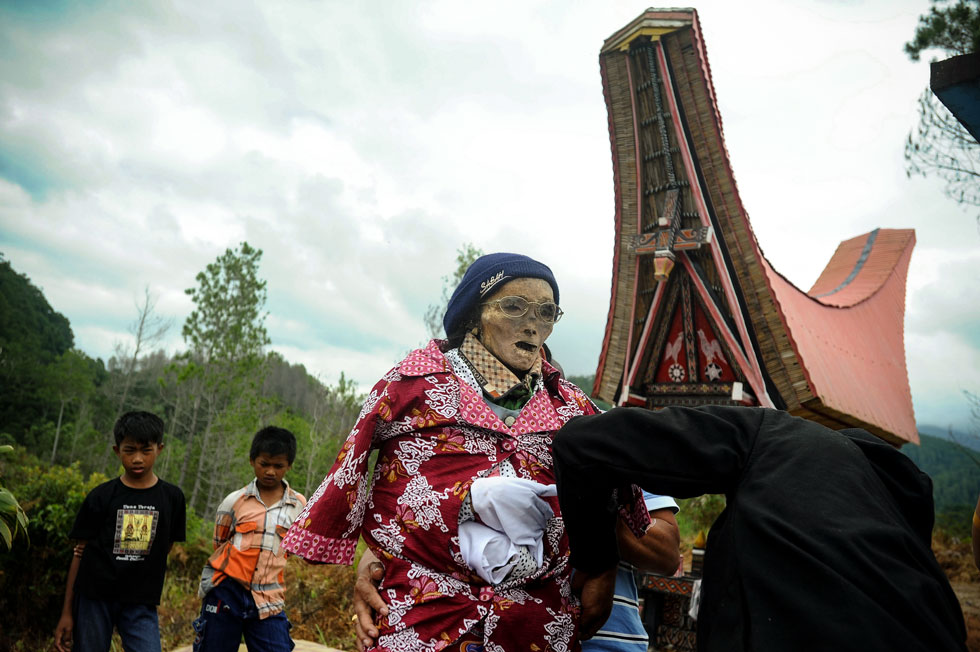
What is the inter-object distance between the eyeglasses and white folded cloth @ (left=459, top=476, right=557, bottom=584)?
64 cm

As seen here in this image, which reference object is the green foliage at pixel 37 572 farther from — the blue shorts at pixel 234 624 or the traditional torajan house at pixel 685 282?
the traditional torajan house at pixel 685 282

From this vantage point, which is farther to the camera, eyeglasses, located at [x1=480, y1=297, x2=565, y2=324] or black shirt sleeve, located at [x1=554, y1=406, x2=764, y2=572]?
eyeglasses, located at [x1=480, y1=297, x2=565, y2=324]

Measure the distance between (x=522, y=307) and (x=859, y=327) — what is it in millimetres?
9672

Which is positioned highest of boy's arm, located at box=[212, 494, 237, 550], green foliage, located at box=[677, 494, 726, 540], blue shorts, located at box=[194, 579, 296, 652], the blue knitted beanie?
the blue knitted beanie

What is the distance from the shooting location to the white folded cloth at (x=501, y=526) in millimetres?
1864

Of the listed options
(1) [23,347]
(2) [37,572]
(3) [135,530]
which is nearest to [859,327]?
Answer: (3) [135,530]

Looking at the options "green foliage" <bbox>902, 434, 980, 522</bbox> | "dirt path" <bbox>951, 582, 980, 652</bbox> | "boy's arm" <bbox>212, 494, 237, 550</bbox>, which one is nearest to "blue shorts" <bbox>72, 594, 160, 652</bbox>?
"boy's arm" <bbox>212, 494, 237, 550</bbox>

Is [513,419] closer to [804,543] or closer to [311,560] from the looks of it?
[311,560]

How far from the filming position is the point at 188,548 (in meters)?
8.44

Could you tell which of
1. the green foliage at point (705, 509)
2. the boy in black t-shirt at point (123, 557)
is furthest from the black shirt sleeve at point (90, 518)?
the green foliage at point (705, 509)

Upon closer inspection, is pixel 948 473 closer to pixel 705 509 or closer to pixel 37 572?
pixel 705 509

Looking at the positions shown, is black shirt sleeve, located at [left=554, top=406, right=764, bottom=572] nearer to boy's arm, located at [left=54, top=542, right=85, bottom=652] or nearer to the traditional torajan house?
boy's arm, located at [left=54, top=542, right=85, bottom=652]

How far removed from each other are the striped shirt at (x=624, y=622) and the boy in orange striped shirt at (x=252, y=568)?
2.25 m

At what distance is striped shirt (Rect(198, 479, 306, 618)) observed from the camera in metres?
3.74
